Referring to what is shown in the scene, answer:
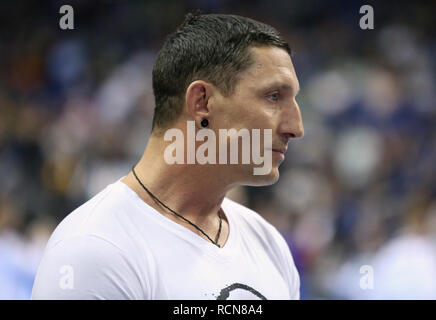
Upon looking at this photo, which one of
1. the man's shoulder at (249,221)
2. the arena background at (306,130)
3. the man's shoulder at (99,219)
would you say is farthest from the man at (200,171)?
the arena background at (306,130)

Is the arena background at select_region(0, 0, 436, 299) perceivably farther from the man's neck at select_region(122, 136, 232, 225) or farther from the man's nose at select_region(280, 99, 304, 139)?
the man's nose at select_region(280, 99, 304, 139)

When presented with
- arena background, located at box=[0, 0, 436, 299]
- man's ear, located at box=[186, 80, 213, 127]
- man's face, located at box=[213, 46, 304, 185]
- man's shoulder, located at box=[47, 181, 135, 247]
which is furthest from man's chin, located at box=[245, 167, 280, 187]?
arena background, located at box=[0, 0, 436, 299]

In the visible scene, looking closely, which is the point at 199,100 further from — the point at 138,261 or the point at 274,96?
the point at 138,261

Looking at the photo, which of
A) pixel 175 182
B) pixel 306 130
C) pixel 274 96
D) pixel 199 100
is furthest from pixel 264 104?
pixel 306 130

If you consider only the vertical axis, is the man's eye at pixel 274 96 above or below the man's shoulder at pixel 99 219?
above

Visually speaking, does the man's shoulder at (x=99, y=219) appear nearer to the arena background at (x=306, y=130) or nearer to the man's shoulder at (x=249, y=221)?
the man's shoulder at (x=249, y=221)

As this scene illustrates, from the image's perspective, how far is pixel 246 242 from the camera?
2.01m

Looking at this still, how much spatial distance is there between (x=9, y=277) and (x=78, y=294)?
3411 millimetres

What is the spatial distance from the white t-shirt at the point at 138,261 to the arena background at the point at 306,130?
2.70m

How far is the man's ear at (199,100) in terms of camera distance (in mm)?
1795

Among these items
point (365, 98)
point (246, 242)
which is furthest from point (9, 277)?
point (365, 98)

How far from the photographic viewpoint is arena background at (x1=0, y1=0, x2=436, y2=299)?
505 cm

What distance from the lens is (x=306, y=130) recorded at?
627cm

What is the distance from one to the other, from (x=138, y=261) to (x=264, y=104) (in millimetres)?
544
